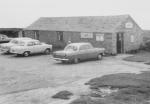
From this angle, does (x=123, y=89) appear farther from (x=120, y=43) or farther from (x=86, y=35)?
(x=86, y=35)

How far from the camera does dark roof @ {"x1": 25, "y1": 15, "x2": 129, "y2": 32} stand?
2914 cm

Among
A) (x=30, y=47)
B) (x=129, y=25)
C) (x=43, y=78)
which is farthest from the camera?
(x=129, y=25)

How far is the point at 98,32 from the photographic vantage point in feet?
95.2

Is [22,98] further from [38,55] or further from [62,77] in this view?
[38,55]

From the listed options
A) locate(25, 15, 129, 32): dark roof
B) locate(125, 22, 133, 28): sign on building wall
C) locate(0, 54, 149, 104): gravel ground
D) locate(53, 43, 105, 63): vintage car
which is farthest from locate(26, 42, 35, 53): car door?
locate(125, 22, 133, 28): sign on building wall

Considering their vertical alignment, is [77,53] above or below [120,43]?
below

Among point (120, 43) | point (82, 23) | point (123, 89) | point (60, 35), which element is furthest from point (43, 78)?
point (60, 35)

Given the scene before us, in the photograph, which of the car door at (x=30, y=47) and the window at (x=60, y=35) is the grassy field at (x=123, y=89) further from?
the window at (x=60, y=35)

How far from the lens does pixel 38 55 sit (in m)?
28.2

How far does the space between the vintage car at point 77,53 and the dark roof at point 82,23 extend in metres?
4.65

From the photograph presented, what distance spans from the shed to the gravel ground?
557 centimetres

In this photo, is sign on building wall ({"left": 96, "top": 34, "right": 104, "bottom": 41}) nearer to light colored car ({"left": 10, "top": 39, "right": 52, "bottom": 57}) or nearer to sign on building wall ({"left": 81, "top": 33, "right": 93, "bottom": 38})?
sign on building wall ({"left": 81, "top": 33, "right": 93, "bottom": 38})

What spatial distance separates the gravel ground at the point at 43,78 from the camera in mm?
12352

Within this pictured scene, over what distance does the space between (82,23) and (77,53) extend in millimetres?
9699
